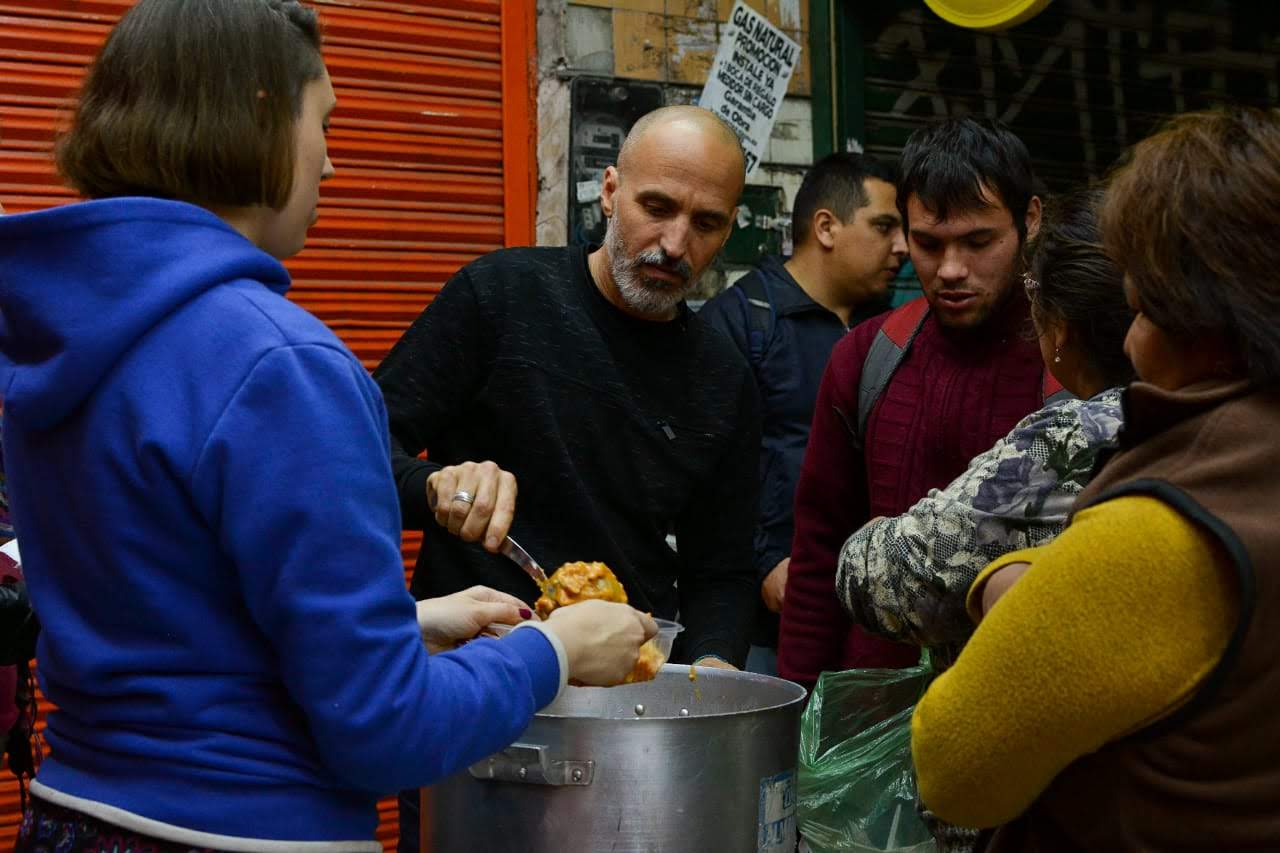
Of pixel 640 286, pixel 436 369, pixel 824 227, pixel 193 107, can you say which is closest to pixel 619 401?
pixel 640 286

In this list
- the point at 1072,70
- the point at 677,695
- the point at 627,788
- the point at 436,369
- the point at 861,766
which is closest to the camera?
the point at 627,788

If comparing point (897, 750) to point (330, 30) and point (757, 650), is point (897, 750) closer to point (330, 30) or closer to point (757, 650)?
point (757, 650)

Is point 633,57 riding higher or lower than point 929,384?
higher

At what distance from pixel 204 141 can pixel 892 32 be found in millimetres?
4358

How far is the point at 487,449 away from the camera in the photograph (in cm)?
310

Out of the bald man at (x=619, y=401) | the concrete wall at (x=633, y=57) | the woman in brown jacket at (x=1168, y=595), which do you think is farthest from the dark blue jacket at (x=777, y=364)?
the woman in brown jacket at (x=1168, y=595)

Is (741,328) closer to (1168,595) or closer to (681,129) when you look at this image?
(681,129)

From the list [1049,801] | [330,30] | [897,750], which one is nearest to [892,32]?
[330,30]

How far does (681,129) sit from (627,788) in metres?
1.81

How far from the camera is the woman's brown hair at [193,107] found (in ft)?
5.04

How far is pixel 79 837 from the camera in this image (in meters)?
1.48

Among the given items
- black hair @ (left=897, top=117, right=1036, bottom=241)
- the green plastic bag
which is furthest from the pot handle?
black hair @ (left=897, top=117, right=1036, bottom=241)

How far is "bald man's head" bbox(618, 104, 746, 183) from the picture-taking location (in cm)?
333

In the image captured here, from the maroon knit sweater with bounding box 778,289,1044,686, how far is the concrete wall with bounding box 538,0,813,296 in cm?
172
